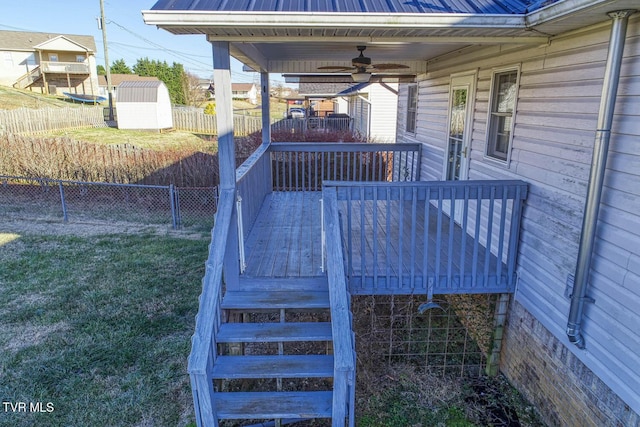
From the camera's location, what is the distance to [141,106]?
21969mm

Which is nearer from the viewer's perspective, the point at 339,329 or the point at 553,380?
the point at 339,329

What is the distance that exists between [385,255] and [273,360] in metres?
1.78

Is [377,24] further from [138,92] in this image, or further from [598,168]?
[138,92]

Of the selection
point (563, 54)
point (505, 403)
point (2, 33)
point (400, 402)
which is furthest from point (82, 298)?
point (2, 33)

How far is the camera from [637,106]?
2617mm

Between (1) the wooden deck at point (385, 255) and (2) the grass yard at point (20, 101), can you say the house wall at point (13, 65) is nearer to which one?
(2) the grass yard at point (20, 101)

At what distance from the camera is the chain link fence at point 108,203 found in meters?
9.53

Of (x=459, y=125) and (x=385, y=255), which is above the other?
(x=459, y=125)

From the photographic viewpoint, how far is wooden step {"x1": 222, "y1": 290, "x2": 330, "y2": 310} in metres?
3.79

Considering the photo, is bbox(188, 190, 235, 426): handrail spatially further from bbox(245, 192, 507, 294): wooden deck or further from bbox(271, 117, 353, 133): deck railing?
bbox(271, 117, 353, 133): deck railing

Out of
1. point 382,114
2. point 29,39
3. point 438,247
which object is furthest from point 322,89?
point 29,39

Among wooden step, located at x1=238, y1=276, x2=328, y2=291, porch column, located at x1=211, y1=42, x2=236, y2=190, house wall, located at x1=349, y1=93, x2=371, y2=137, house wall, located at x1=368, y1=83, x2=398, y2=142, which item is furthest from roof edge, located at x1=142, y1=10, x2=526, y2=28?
house wall, located at x1=349, y1=93, x2=371, y2=137

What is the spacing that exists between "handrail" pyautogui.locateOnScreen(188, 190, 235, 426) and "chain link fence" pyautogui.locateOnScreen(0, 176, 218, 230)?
570 cm

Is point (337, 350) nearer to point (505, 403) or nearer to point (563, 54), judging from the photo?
point (505, 403)
